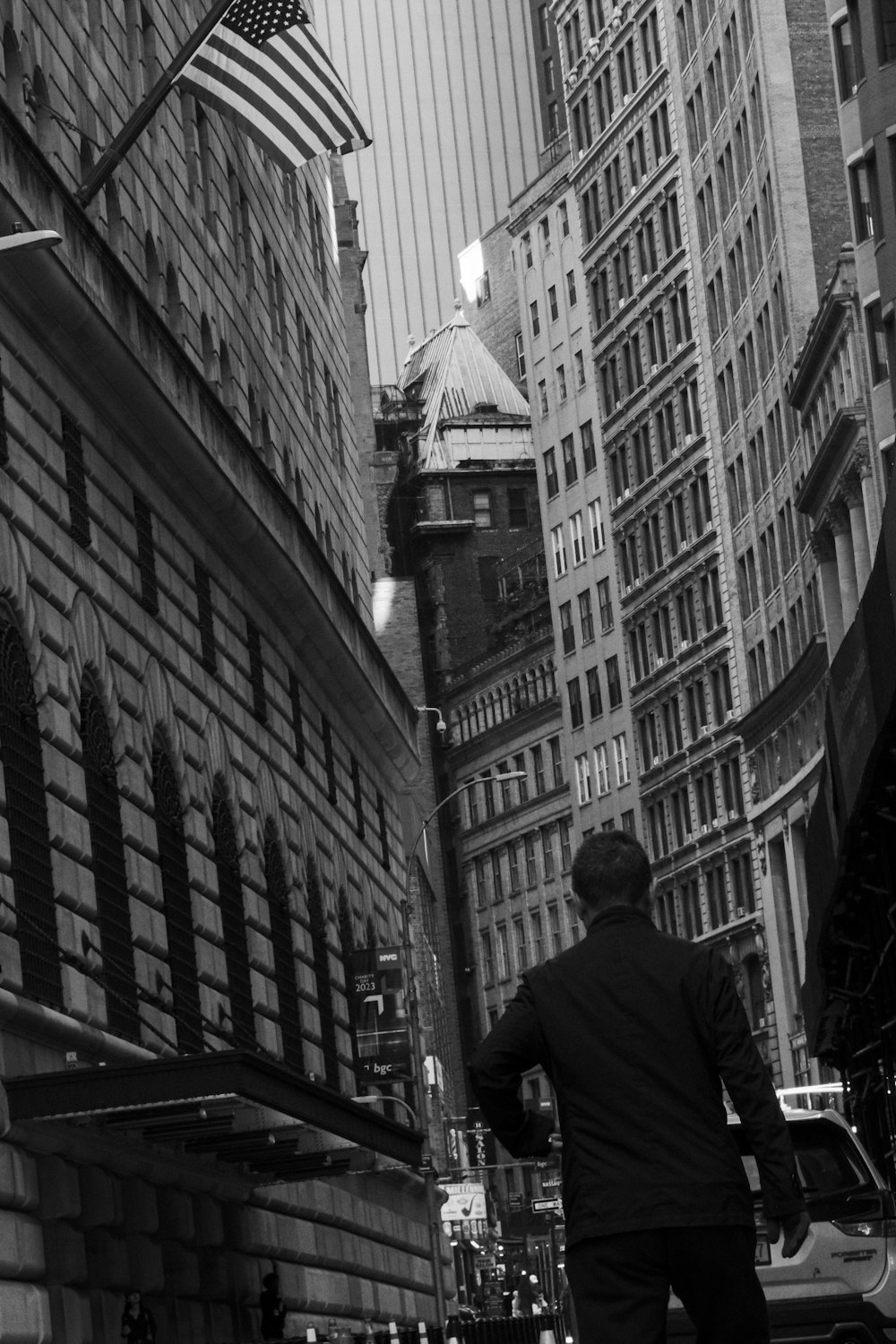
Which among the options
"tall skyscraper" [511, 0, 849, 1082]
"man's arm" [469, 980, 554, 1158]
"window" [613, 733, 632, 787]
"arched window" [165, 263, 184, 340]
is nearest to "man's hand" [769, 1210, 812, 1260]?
"man's arm" [469, 980, 554, 1158]

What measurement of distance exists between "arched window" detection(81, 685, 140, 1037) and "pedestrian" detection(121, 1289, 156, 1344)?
8.34ft

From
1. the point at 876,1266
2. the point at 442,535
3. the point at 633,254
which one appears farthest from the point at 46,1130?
the point at 442,535

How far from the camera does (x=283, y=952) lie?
121 ft

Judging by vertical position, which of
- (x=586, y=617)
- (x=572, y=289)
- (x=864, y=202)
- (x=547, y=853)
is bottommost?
(x=547, y=853)

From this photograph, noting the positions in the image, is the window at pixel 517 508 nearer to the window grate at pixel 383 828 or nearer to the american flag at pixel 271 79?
the window grate at pixel 383 828

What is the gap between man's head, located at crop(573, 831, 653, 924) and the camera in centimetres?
868

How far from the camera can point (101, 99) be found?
1186 inches

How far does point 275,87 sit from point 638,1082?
20.8 meters

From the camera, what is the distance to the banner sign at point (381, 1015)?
4278 centimetres

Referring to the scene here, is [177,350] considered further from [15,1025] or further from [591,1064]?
[591,1064]

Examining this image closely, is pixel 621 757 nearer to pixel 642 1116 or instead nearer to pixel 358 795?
pixel 358 795

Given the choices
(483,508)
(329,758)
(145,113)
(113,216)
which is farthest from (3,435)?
(483,508)

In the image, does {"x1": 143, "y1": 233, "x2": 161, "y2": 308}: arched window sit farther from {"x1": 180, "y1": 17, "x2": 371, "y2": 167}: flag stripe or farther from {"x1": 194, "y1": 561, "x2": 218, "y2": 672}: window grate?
{"x1": 180, "y1": 17, "x2": 371, "y2": 167}: flag stripe

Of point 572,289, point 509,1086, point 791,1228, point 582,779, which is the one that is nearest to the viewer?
point 791,1228
